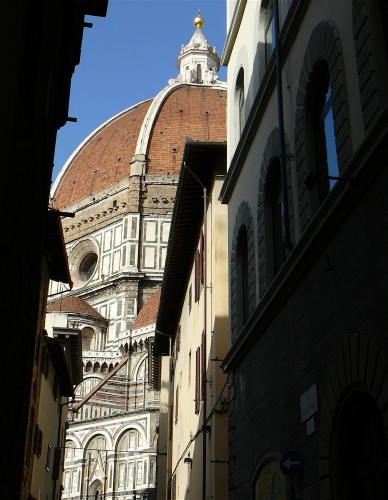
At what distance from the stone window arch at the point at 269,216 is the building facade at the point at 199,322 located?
4072 mm

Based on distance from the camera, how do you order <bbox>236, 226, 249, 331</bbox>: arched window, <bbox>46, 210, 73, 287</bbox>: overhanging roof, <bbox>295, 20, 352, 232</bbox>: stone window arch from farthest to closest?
<bbox>46, 210, 73, 287</bbox>: overhanging roof < <bbox>236, 226, 249, 331</bbox>: arched window < <bbox>295, 20, 352, 232</bbox>: stone window arch

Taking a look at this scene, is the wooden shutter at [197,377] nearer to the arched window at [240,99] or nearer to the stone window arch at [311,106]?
→ the arched window at [240,99]

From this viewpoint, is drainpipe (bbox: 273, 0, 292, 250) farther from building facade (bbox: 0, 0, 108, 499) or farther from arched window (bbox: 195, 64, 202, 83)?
arched window (bbox: 195, 64, 202, 83)

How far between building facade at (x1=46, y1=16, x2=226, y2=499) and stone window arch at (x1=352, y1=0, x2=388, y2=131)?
33057 millimetres

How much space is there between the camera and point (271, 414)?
9.63 m

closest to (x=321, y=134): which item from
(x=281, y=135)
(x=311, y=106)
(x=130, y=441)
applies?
(x=311, y=106)

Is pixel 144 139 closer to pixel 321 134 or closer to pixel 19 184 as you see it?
pixel 321 134

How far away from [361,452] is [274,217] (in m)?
4.31

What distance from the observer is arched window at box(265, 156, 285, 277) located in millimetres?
10461

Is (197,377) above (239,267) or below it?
below

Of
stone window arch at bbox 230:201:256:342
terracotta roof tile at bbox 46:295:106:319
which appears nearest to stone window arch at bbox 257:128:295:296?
stone window arch at bbox 230:201:256:342

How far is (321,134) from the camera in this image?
29.3ft

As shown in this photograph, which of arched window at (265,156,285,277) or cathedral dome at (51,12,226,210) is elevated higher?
cathedral dome at (51,12,226,210)

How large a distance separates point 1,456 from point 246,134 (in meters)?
7.40
